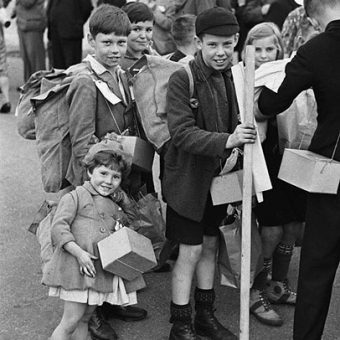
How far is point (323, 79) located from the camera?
3119 mm

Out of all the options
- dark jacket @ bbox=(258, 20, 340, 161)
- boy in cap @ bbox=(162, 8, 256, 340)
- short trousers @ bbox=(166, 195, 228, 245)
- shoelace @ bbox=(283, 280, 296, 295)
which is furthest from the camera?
shoelace @ bbox=(283, 280, 296, 295)

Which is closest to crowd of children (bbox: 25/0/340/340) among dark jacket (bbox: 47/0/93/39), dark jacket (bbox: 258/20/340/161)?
dark jacket (bbox: 258/20/340/161)

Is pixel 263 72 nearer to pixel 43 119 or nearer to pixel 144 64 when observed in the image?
pixel 144 64

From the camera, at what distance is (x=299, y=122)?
3.78 m

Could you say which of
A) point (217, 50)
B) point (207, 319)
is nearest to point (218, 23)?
point (217, 50)

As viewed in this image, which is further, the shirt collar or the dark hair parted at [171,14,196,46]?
the dark hair parted at [171,14,196,46]

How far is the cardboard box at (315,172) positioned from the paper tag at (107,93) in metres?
1.09

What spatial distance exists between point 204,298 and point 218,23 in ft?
4.77

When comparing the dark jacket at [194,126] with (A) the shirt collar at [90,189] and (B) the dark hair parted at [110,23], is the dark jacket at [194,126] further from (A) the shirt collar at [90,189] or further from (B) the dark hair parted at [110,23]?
(B) the dark hair parted at [110,23]

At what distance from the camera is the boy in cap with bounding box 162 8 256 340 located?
3.47m

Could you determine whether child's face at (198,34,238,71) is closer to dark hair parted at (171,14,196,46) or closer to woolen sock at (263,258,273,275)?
woolen sock at (263,258,273,275)

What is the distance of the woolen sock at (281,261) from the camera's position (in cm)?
436

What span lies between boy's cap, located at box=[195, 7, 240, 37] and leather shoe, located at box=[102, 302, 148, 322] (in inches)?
65.4

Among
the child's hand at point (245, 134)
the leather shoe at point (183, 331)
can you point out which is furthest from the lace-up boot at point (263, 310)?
the child's hand at point (245, 134)
